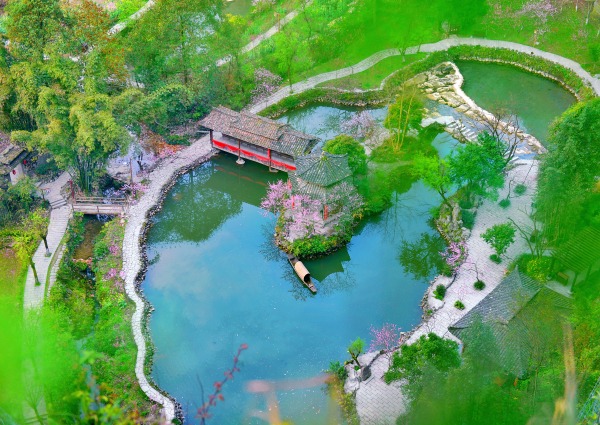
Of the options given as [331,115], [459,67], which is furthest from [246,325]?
[459,67]

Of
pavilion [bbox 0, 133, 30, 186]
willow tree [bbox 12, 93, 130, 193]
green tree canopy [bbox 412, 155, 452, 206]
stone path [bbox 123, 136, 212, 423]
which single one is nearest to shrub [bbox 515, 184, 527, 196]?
green tree canopy [bbox 412, 155, 452, 206]

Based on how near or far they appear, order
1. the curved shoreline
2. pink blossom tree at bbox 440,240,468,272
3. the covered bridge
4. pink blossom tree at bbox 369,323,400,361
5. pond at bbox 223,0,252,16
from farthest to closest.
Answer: pond at bbox 223,0,252,16 < the covered bridge < pink blossom tree at bbox 440,240,468,272 < pink blossom tree at bbox 369,323,400,361 < the curved shoreline

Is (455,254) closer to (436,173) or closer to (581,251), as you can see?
(436,173)

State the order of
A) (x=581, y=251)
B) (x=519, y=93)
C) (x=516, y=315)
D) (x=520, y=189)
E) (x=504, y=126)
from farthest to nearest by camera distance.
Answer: (x=519, y=93) → (x=504, y=126) → (x=520, y=189) → (x=581, y=251) → (x=516, y=315)

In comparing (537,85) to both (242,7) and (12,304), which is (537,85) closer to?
(242,7)

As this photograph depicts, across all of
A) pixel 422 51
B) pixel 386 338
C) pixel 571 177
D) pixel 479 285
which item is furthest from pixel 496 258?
pixel 422 51

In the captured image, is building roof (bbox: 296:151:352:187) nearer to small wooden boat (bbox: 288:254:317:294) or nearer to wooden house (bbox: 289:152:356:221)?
wooden house (bbox: 289:152:356:221)
